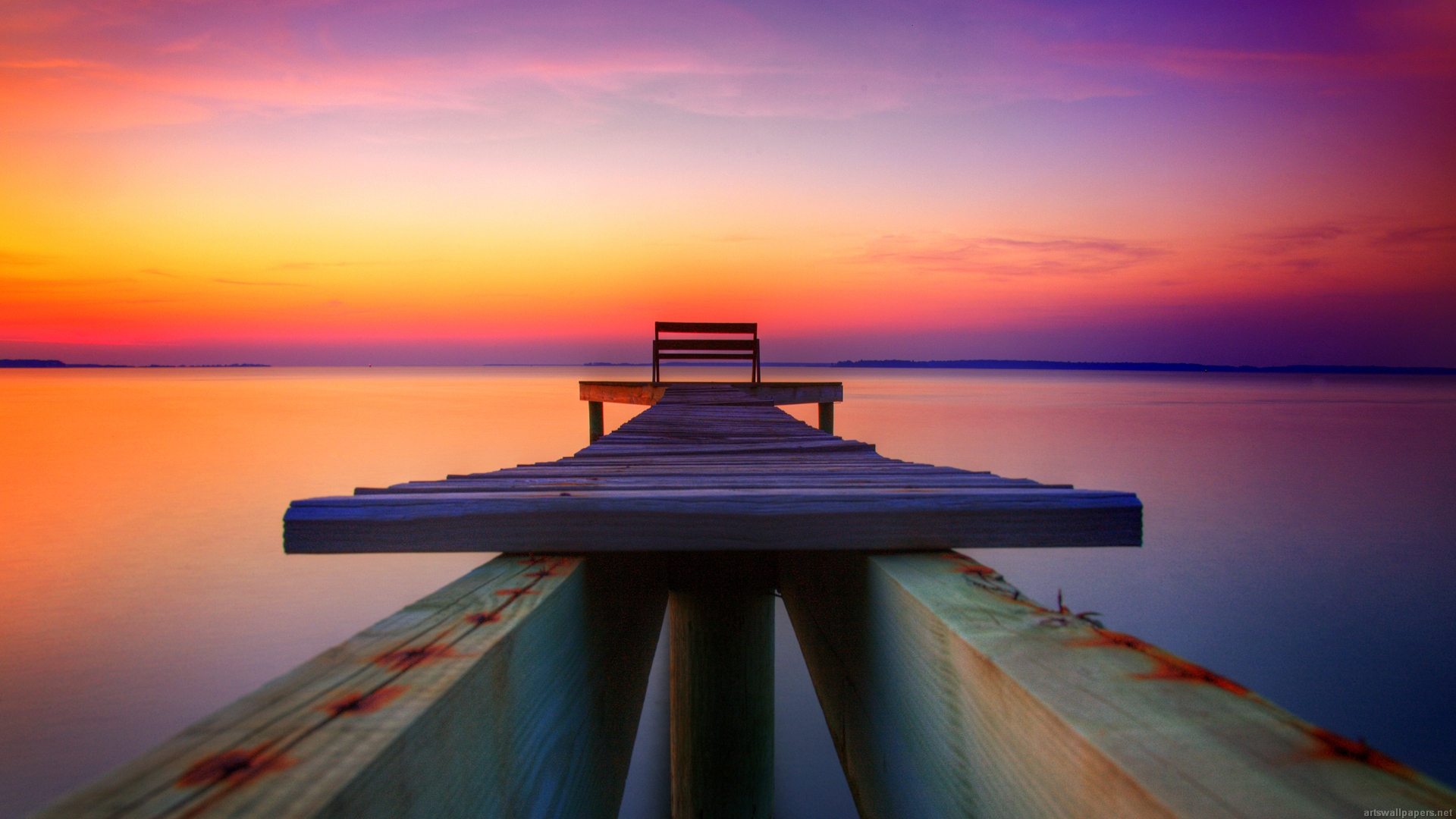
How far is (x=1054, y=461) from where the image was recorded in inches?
861

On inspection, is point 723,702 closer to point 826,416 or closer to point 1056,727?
point 1056,727

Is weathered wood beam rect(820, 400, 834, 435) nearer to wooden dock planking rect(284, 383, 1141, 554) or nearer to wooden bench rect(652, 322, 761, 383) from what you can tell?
wooden bench rect(652, 322, 761, 383)

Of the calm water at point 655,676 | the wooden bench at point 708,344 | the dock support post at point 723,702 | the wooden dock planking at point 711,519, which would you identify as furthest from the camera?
the wooden bench at point 708,344

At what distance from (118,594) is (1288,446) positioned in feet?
105

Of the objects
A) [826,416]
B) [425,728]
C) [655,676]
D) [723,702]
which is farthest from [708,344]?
[425,728]

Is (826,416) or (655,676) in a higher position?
(826,416)

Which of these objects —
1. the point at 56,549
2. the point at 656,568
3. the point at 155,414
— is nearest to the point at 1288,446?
the point at 656,568

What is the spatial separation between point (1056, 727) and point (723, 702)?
9.90 ft

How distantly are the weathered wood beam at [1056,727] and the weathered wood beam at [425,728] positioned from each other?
1.52ft

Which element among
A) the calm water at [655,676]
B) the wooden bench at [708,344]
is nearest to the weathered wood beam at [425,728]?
the calm water at [655,676]

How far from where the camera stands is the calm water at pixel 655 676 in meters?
7.59

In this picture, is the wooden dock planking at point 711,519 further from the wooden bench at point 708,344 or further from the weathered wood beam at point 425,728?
the wooden bench at point 708,344

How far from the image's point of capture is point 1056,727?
548 mm

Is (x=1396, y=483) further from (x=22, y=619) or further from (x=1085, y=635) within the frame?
(x=22, y=619)
